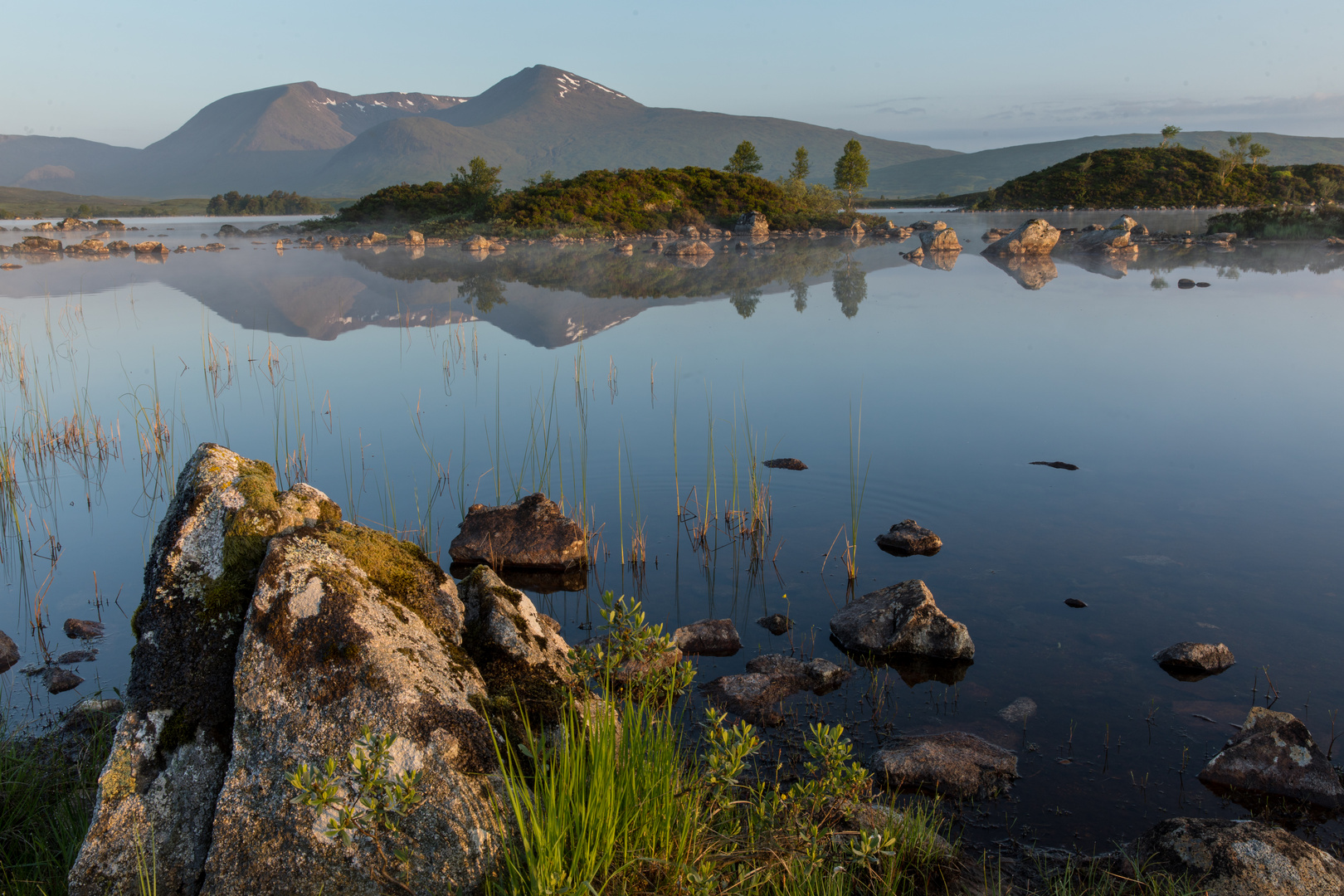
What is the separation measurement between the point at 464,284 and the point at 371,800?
2745 cm

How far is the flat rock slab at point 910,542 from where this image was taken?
7.18m

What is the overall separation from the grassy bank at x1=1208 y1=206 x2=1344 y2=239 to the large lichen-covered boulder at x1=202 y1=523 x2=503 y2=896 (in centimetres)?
5741

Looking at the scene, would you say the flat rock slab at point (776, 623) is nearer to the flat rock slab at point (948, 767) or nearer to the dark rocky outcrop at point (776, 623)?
the dark rocky outcrop at point (776, 623)

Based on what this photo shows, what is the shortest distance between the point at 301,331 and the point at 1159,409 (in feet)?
59.2

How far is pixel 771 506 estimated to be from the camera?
8109 millimetres

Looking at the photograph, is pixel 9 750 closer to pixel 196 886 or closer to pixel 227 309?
pixel 196 886

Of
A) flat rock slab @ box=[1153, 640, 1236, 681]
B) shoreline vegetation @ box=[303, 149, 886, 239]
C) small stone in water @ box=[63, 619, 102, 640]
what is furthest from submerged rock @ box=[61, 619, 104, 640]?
shoreline vegetation @ box=[303, 149, 886, 239]

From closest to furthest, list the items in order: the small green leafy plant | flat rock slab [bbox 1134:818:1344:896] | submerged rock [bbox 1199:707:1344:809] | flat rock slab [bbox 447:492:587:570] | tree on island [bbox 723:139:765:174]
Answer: the small green leafy plant < flat rock slab [bbox 1134:818:1344:896] < submerged rock [bbox 1199:707:1344:809] < flat rock slab [bbox 447:492:587:570] < tree on island [bbox 723:139:765:174]

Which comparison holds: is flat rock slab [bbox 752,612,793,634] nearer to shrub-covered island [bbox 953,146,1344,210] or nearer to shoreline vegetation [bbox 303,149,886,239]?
shoreline vegetation [bbox 303,149,886,239]

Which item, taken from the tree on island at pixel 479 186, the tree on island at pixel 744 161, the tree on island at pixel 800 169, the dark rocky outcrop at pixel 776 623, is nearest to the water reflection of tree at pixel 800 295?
the dark rocky outcrop at pixel 776 623

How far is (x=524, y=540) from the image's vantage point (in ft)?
23.2

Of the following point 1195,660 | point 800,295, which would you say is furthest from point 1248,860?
point 800,295

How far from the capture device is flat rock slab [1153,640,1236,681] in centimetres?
521

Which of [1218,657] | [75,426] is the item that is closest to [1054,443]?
[1218,657]
